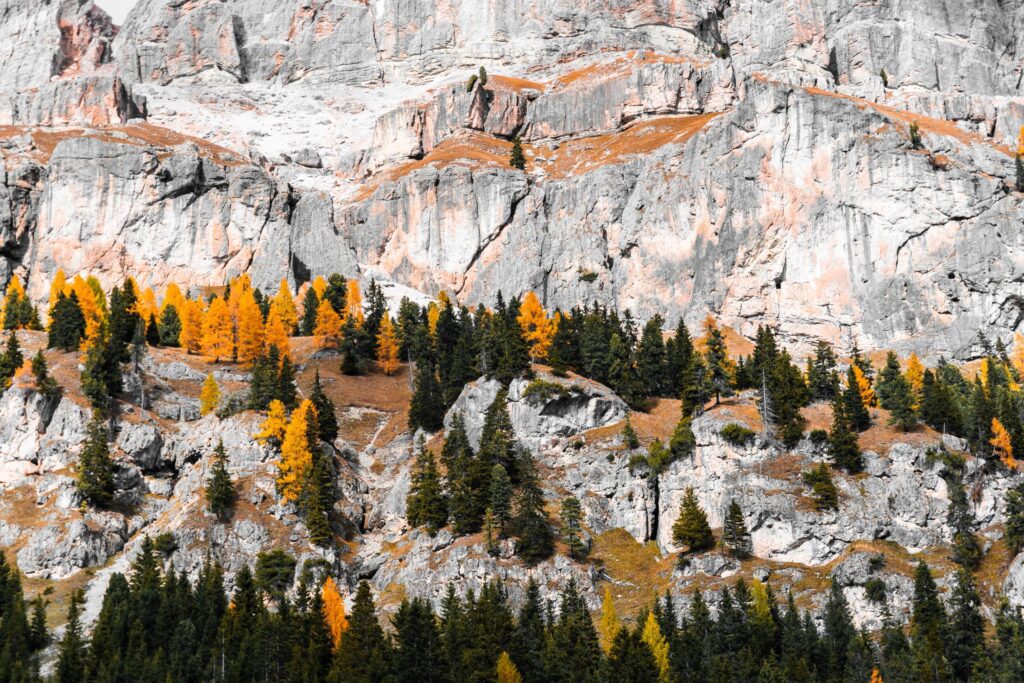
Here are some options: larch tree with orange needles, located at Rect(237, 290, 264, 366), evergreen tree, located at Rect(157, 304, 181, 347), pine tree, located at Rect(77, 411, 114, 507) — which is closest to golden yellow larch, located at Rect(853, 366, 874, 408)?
larch tree with orange needles, located at Rect(237, 290, 264, 366)

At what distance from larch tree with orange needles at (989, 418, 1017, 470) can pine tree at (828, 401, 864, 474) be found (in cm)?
1329

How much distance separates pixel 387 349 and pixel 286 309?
71.6ft

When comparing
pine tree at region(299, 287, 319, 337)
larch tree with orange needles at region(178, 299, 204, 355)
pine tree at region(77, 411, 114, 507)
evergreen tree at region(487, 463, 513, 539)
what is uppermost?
pine tree at region(299, 287, 319, 337)

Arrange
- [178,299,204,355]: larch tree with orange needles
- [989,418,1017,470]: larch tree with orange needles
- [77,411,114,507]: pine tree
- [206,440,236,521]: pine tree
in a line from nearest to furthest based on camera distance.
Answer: [989,418,1017,470]: larch tree with orange needles
[206,440,236,521]: pine tree
[77,411,114,507]: pine tree
[178,299,204,355]: larch tree with orange needles

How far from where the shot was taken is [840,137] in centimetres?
17775

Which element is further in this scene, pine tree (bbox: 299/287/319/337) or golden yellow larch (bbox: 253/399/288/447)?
pine tree (bbox: 299/287/319/337)

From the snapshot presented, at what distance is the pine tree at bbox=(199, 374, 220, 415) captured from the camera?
138875 mm

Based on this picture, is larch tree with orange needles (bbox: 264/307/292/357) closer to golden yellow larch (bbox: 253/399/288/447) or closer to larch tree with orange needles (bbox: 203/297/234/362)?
larch tree with orange needles (bbox: 203/297/234/362)

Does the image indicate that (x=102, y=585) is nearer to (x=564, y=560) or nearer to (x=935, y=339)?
(x=564, y=560)

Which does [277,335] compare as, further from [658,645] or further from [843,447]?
[658,645]

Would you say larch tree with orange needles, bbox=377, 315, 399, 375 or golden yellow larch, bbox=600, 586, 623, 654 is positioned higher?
larch tree with orange needles, bbox=377, 315, 399, 375

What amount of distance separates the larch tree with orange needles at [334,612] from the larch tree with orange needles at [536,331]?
4138 centimetres

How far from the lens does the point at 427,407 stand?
137 m

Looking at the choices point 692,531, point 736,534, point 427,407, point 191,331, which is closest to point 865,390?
point 736,534
